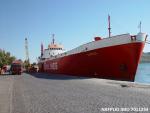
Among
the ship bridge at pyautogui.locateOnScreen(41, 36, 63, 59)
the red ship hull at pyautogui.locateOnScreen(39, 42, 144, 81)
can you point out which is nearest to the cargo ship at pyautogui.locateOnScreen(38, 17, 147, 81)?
the red ship hull at pyautogui.locateOnScreen(39, 42, 144, 81)

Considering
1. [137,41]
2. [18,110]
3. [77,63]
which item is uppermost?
[137,41]

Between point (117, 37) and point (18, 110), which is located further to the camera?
point (117, 37)

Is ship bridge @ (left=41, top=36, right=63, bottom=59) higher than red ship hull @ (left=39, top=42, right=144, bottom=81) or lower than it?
higher

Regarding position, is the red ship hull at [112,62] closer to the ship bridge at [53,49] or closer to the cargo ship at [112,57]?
the cargo ship at [112,57]

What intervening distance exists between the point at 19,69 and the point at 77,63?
23.3 m

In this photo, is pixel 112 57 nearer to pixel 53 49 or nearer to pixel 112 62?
pixel 112 62

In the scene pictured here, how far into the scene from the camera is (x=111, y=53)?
2361 cm

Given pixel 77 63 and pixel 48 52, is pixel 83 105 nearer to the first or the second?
pixel 77 63

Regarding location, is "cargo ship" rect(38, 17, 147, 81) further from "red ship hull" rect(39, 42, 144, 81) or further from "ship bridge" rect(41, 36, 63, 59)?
"ship bridge" rect(41, 36, 63, 59)

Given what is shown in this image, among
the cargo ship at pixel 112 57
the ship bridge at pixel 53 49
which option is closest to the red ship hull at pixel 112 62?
the cargo ship at pixel 112 57

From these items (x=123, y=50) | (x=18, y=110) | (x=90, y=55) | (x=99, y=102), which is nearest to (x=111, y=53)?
(x=123, y=50)

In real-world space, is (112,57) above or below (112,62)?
above

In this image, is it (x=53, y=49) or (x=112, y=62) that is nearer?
(x=112, y=62)

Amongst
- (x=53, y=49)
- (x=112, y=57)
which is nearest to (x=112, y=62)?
(x=112, y=57)
